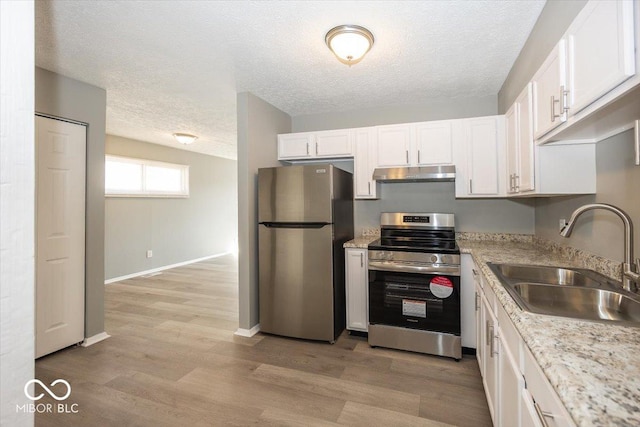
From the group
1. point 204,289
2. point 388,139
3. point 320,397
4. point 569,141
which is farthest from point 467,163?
point 204,289

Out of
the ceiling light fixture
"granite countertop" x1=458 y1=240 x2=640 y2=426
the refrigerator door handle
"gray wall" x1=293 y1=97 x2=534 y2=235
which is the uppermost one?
the ceiling light fixture

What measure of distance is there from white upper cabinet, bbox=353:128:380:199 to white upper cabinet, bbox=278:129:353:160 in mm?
97

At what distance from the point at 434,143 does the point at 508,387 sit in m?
2.25

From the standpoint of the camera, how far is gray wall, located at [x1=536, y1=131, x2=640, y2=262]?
1.39 meters

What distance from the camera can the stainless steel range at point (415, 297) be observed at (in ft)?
8.49

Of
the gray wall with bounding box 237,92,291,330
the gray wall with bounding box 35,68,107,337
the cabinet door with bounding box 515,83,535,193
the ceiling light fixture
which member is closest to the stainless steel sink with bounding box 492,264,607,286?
the cabinet door with bounding box 515,83,535,193

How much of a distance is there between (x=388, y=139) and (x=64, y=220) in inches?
122

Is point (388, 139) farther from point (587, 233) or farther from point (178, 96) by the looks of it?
point (178, 96)

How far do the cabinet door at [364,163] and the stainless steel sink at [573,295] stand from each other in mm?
1641

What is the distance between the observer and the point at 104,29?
208 centimetres

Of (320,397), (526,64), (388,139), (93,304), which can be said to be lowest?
(320,397)

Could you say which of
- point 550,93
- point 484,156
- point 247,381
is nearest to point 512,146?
point 484,156

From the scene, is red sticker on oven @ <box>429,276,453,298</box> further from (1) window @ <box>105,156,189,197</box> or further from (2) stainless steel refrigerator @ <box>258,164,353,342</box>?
(1) window @ <box>105,156,189,197</box>

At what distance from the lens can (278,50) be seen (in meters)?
2.33
